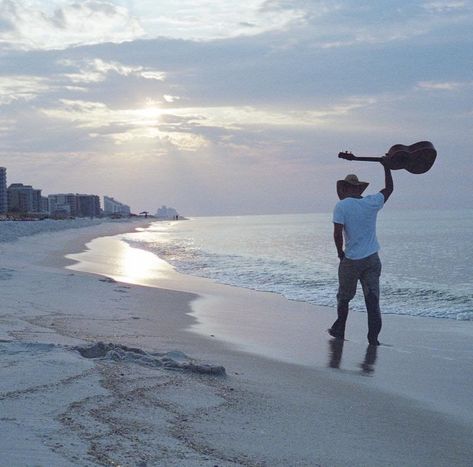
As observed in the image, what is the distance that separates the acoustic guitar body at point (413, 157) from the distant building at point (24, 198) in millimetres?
151041

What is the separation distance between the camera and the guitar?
7.85m

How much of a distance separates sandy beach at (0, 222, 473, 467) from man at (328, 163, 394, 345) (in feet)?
1.43

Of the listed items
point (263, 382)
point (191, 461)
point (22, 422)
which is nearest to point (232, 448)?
point (191, 461)

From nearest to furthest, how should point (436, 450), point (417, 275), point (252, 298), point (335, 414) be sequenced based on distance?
point (436, 450) < point (335, 414) < point (252, 298) < point (417, 275)

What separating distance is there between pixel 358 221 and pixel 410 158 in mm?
987

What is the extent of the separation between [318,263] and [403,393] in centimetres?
1717

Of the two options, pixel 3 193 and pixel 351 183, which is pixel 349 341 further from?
pixel 3 193

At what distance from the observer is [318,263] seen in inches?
885

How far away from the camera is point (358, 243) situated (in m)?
7.87

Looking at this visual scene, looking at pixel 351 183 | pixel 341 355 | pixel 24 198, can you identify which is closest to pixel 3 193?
pixel 24 198

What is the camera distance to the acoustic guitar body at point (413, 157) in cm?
784

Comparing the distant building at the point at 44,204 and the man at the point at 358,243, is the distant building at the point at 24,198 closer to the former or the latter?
the distant building at the point at 44,204

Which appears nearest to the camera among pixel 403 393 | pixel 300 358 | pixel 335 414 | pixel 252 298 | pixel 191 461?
pixel 191 461

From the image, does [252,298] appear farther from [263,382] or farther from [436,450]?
[436,450]
